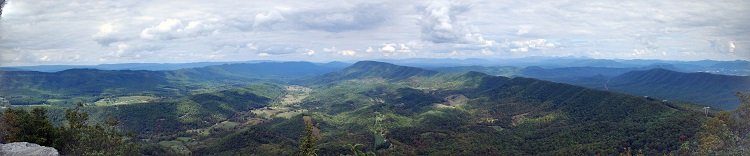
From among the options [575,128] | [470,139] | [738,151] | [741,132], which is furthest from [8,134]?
[575,128]

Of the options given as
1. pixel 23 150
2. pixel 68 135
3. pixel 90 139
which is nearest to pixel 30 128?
pixel 68 135

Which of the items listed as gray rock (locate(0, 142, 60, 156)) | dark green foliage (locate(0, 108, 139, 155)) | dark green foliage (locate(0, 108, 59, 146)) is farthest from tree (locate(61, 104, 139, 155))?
gray rock (locate(0, 142, 60, 156))

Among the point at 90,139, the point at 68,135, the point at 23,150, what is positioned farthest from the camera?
the point at 68,135

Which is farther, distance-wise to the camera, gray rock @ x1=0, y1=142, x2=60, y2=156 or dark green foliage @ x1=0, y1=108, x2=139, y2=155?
dark green foliage @ x1=0, y1=108, x2=139, y2=155

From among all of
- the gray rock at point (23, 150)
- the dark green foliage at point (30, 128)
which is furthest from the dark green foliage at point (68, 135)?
the gray rock at point (23, 150)

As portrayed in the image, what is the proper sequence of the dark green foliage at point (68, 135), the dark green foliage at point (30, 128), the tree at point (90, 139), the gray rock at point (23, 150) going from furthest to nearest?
the tree at point (90, 139)
the dark green foliage at point (68, 135)
the dark green foliage at point (30, 128)
the gray rock at point (23, 150)

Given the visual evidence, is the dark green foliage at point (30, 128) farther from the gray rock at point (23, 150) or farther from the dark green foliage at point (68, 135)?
the gray rock at point (23, 150)

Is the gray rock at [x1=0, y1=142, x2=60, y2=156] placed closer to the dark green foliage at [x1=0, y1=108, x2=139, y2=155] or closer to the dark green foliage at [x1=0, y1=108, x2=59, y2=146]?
the dark green foliage at [x1=0, y1=108, x2=139, y2=155]

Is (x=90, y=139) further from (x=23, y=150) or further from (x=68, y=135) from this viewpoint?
(x=23, y=150)

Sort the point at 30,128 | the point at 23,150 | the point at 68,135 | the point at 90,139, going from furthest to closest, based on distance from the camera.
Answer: the point at 68,135 → the point at 90,139 → the point at 30,128 → the point at 23,150

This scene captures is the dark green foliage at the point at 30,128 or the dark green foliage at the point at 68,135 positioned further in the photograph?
the dark green foliage at the point at 68,135

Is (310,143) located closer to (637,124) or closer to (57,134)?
(57,134)
